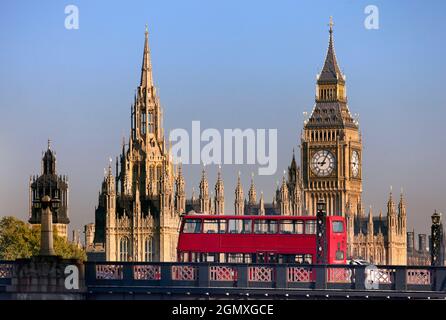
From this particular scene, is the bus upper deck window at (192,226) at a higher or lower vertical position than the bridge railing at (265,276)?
higher

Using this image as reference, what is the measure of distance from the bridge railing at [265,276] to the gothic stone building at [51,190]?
332 ft

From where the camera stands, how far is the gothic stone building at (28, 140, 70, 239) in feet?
595

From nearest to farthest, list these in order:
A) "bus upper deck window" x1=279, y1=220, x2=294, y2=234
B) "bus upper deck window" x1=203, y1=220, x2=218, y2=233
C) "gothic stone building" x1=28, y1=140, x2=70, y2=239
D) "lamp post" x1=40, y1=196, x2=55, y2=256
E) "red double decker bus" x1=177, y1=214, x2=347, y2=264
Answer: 1. "lamp post" x1=40, y1=196, x2=55, y2=256
2. "red double decker bus" x1=177, y1=214, x2=347, y2=264
3. "bus upper deck window" x1=279, y1=220, x2=294, y2=234
4. "bus upper deck window" x1=203, y1=220, x2=218, y2=233
5. "gothic stone building" x1=28, y1=140, x2=70, y2=239

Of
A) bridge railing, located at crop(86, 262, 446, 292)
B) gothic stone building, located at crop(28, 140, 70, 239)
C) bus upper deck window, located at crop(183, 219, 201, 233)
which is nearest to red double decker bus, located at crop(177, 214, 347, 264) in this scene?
bus upper deck window, located at crop(183, 219, 201, 233)

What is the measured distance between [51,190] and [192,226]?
78.8 metres

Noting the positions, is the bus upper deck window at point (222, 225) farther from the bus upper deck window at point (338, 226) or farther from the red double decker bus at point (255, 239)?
the bus upper deck window at point (338, 226)

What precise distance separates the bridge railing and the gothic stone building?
101 m

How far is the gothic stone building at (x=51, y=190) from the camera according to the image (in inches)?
7141

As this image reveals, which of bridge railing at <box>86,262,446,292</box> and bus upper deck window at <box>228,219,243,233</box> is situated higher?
bus upper deck window at <box>228,219,243,233</box>

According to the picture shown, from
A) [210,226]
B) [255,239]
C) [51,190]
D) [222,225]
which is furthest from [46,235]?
[51,190]

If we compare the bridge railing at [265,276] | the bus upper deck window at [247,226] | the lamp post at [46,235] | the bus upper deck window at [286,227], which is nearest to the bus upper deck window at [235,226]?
the bus upper deck window at [247,226]

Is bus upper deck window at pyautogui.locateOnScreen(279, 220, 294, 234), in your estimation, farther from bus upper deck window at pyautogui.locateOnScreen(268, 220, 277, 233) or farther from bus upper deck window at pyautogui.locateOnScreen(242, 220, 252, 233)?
bus upper deck window at pyautogui.locateOnScreen(242, 220, 252, 233)
